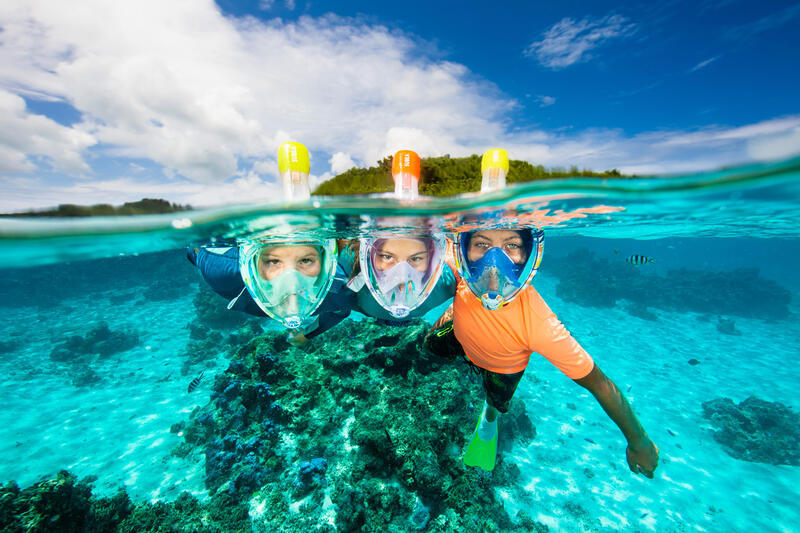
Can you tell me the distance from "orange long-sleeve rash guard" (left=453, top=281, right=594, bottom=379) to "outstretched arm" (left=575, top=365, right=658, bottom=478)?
6.0 inches

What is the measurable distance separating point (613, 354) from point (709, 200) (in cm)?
1196

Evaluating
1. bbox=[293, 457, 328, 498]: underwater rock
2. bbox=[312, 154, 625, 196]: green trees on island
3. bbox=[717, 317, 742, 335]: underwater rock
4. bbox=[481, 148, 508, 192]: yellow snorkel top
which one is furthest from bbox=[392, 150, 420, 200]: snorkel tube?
bbox=[717, 317, 742, 335]: underwater rock

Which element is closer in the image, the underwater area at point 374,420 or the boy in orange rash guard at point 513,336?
the boy in orange rash guard at point 513,336

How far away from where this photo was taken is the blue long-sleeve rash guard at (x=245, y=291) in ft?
15.5

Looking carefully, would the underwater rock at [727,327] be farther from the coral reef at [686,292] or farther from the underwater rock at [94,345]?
the underwater rock at [94,345]

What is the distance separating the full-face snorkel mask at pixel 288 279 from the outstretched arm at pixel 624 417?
3632 millimetres

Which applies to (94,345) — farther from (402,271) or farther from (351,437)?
(402,271)

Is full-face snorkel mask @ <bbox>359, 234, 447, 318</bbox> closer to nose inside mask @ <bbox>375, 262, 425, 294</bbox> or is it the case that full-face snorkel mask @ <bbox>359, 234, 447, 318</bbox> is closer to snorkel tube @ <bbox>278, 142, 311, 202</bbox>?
nose inside mask @ <bbox>375, 262, 425, 294</bbox>

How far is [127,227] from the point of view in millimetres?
4988

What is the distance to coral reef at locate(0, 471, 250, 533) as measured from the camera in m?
4.87

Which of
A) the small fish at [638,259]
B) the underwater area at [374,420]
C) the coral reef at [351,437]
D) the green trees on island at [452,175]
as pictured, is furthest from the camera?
the small fish at [638,259]

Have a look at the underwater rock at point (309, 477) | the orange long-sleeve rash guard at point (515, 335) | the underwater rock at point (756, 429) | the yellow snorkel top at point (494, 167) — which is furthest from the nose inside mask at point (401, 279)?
the underwater rock at point (756, 429)

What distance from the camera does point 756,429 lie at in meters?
10.3

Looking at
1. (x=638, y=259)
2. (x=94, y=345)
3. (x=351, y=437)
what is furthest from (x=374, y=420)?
(x=94, y=345)
